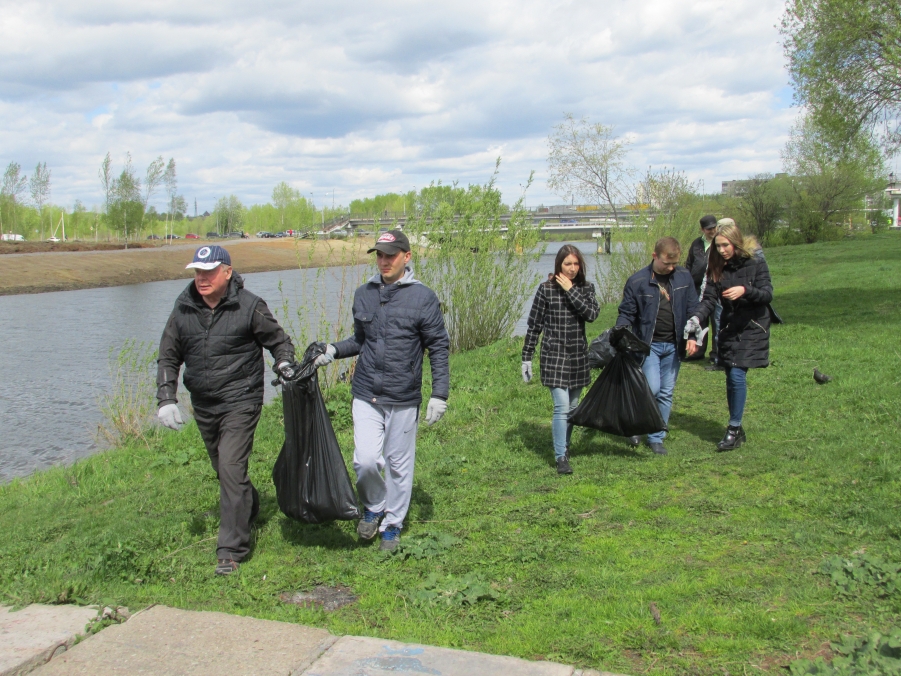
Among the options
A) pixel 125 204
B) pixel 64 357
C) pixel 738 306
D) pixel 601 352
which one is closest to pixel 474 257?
pixel 601 352

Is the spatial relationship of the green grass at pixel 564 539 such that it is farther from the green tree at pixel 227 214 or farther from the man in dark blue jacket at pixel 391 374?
the green tree at pixel 227 214

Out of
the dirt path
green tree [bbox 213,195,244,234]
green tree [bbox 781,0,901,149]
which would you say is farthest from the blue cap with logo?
green tree [bbox 213,195,244,234]

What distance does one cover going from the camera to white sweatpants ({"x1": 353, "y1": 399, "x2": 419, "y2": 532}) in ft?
15.3

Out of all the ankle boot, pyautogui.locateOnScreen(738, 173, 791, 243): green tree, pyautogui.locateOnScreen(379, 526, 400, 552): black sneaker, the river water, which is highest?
pyautogui.locateOnScreen(738, 173, 791, 243): green tree

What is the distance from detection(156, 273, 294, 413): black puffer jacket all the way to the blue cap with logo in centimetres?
15

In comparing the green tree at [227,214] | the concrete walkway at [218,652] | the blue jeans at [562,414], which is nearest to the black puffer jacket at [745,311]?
the blue jeans at [562,414]

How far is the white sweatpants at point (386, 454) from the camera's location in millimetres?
4664

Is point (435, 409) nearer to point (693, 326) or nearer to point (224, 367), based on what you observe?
point (224, 367)

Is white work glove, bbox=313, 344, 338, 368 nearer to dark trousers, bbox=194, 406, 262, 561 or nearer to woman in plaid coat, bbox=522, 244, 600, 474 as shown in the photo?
dark trousers, bbox=194, 406, 262, 561

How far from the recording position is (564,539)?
474 cm

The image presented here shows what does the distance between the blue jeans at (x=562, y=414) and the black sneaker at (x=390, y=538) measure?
71.6 inches

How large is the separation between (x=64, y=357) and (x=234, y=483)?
1401 centimetres

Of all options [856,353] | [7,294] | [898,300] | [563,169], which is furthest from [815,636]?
[7,294]

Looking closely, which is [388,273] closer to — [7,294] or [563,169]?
[563,169]
